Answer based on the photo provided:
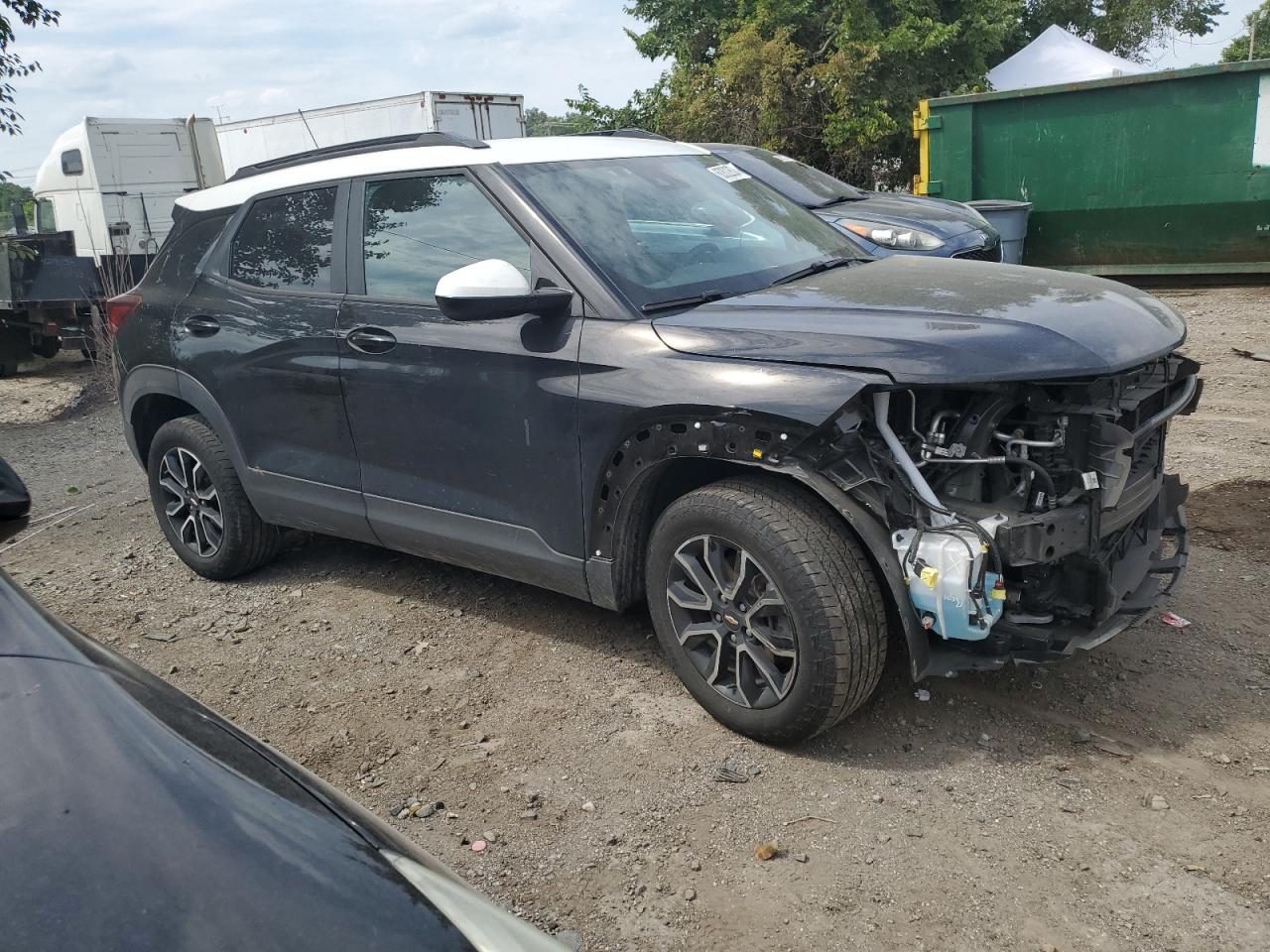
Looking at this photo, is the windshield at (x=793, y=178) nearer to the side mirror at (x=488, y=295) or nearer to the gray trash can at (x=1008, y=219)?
the gray trash can at (x=1008, y=219)

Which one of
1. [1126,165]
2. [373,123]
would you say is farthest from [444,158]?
[373,123]

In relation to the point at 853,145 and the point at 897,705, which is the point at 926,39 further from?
the point at 897,705

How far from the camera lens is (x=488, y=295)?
346cm

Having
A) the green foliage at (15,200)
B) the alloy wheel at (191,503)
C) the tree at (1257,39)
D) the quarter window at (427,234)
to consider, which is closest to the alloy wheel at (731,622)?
the quarter window at (427,234)

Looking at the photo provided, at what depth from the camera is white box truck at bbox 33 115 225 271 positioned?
54.2 ft

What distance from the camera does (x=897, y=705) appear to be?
365 centimetres

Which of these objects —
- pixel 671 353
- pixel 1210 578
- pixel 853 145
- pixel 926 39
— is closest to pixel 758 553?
pixel 671 353

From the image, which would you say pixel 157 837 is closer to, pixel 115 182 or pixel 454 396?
pixel 454 396

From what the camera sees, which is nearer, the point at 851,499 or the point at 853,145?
the point at 851,499

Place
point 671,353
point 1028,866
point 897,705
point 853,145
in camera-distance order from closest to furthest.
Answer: point 1028,866, point 671,353, point 897,705, point 853,145

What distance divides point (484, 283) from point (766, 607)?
4.43ft

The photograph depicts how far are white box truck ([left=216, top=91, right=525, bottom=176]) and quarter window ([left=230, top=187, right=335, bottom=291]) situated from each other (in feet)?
36.6

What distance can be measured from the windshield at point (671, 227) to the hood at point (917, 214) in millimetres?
4813

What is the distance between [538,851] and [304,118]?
17.5 meters
